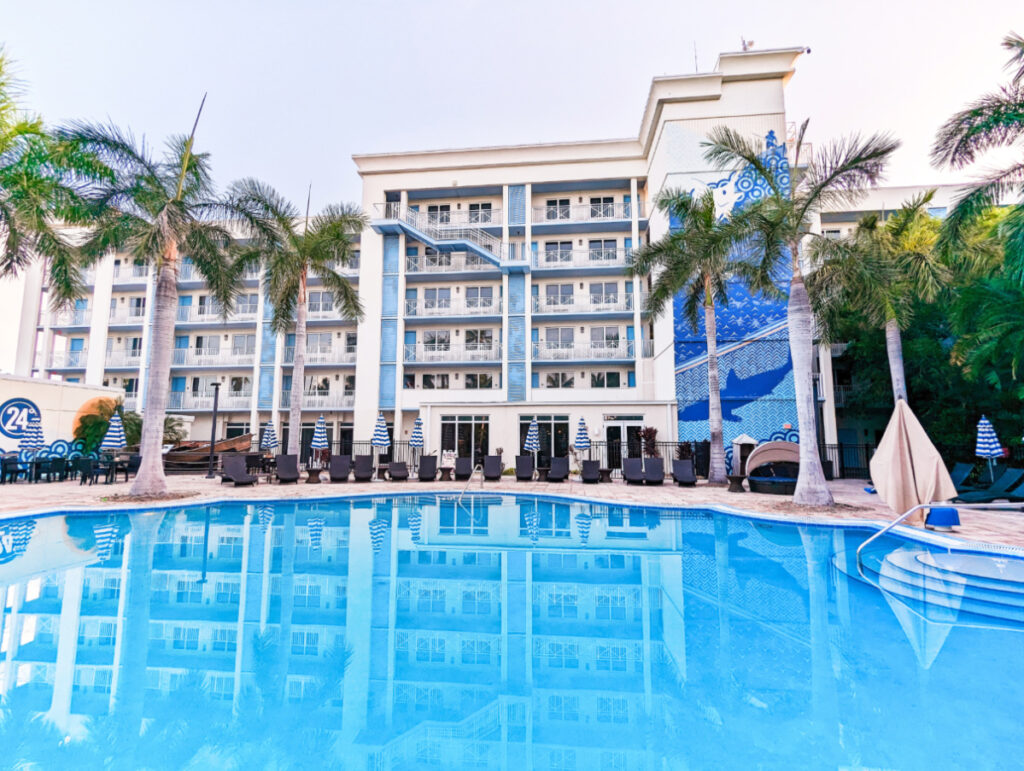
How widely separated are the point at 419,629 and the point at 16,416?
67.1 feet

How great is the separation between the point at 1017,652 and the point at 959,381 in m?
17.6

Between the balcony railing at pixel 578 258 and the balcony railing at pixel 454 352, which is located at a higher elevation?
the balcony railing at pixel 578 258

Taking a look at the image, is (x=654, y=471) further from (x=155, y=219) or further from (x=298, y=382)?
(x=155, y=219)

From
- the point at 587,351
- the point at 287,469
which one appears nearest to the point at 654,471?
the point at 587,351

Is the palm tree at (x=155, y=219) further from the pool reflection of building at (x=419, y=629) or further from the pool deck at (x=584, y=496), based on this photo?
the pool reflection of building at (x=419, y=629)

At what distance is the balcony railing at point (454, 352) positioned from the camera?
26058 millimetres

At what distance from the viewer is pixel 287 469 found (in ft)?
55.3

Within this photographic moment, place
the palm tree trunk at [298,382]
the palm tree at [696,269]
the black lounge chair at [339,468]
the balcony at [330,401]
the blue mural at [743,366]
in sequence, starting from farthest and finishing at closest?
the balcony at [330,401], the blue mural at [743,366], the black lounge chair at [339,468], the palm tree trunk at [298,382], the palm tree at [696,269]

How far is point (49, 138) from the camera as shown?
1088 cm

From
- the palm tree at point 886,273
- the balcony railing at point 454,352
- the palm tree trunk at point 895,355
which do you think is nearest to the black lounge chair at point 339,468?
the balcony railing at point 454,352

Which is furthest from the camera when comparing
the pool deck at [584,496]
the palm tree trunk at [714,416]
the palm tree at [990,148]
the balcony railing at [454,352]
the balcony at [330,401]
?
the balcony at [330,401]

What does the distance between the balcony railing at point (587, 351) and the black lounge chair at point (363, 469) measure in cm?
1075

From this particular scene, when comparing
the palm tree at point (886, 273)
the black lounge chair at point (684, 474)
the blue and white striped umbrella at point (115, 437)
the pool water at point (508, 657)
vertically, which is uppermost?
the palm tree at point (886, 273)

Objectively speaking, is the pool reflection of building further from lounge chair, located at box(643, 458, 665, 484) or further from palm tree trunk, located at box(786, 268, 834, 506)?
lounge chair, located at box(643, 458, 665, 484)
